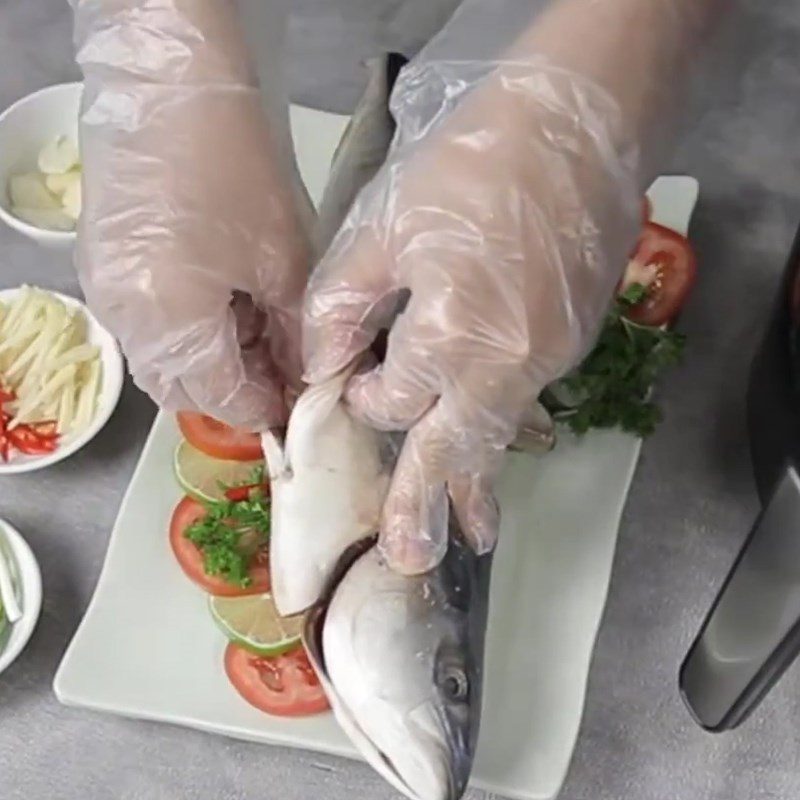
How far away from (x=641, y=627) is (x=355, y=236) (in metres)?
0.35

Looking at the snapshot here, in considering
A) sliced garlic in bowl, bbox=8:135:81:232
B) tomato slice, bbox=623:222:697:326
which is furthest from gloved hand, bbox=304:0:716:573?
sliced garlic in bowl, bbox=8:135:81:232

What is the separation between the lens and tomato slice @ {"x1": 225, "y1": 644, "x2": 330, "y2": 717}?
2.68 ft

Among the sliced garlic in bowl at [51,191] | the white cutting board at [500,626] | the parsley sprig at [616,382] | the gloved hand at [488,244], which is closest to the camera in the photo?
the gloved hand at [488,244]

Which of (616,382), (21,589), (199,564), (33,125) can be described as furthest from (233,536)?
(33,125)

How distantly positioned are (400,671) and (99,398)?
33 centimetres

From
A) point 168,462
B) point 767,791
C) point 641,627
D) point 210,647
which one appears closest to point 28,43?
point 168,462

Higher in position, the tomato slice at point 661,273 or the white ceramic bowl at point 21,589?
the tomato slice at point 661,273

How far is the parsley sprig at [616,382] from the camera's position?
0.92 metres

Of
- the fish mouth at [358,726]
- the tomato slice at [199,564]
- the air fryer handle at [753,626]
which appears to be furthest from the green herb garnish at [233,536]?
the air fryer handle at [753,626]

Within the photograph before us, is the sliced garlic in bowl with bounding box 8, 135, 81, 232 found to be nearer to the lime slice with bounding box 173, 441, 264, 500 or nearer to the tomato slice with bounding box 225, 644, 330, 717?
the lime slice with bounding box 173, 441, 264, 500

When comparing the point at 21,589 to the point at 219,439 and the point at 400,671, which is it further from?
the point at 400,671

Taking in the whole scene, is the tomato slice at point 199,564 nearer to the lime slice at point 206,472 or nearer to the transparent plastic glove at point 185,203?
the lime slice at point 206,472

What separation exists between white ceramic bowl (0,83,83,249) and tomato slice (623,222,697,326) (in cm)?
43

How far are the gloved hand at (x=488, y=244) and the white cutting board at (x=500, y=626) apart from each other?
17 cm
